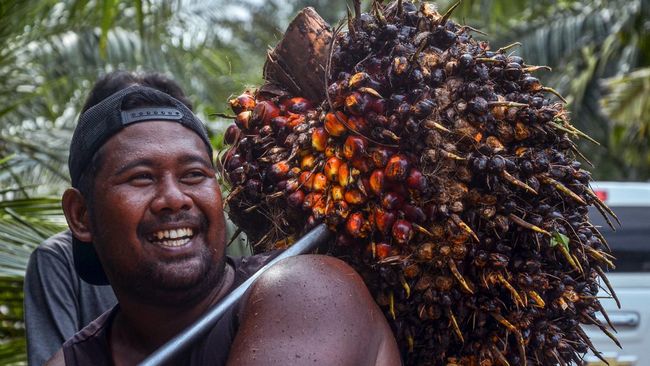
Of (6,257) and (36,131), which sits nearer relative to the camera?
(6,257)

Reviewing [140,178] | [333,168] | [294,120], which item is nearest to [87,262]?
[140,178]

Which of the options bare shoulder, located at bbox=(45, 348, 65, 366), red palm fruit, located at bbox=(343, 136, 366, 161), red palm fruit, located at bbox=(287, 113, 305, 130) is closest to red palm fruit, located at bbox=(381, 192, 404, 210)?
red palm fruit, located at bbox=(343, 136, 366, 161)

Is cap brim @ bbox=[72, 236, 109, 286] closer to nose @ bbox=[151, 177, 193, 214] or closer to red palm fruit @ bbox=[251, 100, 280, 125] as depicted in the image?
nose @ bbox=[151, 177, 193, 214]

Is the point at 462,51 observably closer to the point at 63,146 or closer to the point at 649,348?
the point at 63,146

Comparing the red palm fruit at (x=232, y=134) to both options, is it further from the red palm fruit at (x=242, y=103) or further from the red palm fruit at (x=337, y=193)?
the red palm fruit at (x=337, y=193)

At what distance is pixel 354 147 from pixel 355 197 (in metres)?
0.11

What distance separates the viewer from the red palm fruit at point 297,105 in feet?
7.11

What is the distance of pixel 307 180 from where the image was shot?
2016 millimetres

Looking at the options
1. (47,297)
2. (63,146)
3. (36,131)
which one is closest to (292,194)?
(47,297)

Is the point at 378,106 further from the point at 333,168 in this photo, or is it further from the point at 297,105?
the point at 297,105

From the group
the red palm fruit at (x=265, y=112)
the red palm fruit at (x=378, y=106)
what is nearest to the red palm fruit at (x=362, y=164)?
the red palm fruit at (x=378, y=106)

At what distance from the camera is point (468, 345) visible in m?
1.91

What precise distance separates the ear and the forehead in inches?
8.6

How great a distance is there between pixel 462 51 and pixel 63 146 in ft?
12.8
